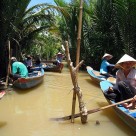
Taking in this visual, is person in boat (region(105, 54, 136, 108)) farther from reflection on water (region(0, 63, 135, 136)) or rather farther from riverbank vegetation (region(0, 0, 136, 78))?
riverbank vegetation (region(0, 0, 136, 78))

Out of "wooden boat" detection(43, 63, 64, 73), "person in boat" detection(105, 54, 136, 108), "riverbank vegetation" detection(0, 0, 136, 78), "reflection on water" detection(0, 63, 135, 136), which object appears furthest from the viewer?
"wooden boat" detection(43, 63, 64, 73)

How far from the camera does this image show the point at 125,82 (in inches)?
255

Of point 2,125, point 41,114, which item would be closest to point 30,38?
point 41,114

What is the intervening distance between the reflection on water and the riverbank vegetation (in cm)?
263

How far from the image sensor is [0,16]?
11180mm

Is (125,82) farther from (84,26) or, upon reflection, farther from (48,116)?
(84,26)

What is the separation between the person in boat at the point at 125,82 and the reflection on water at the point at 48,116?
1.98 ft

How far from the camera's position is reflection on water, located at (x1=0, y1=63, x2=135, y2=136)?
623 centimetres

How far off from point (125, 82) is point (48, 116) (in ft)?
6.73

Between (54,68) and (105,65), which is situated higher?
(105,65)

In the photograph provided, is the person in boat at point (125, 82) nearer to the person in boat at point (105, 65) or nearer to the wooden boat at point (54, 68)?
the person in boat at point (105, 65)

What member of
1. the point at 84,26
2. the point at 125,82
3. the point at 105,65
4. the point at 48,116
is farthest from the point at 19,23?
the point at 125,82

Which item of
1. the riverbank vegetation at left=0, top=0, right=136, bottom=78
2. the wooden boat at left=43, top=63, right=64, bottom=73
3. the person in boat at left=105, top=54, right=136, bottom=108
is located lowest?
the wooden boat at left=43, top=63, right=64, bottom=73

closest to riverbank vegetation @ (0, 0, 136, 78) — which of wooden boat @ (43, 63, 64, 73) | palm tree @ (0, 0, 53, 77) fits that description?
palm tree @ (0, 0, 53, 77)
